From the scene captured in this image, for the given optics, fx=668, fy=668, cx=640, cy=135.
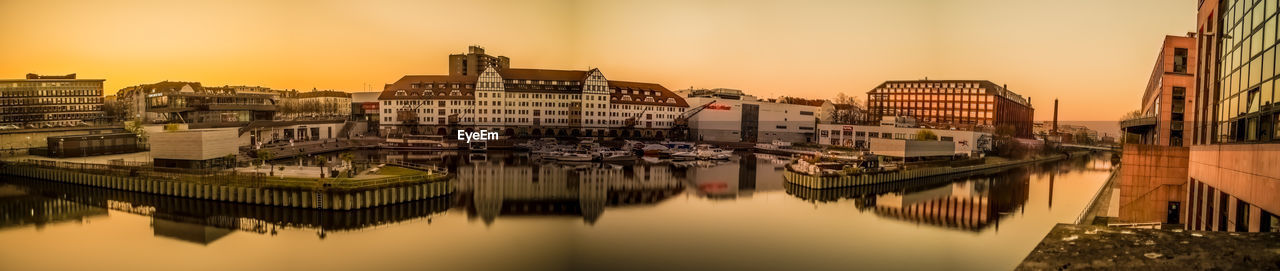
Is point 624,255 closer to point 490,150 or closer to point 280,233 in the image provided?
point 280,233

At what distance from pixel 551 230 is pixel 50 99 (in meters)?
39.2

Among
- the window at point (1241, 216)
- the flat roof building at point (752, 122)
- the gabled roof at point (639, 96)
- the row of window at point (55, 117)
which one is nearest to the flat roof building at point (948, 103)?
the flat roof building at point (752, 122)

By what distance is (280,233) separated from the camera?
11023 mm

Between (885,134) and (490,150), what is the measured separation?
62.8 ft

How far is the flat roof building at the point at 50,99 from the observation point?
1372 inches

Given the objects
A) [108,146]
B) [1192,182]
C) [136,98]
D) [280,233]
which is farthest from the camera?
[136,98]

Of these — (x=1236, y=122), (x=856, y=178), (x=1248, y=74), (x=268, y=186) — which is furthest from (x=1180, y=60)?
(x=268, y=186)

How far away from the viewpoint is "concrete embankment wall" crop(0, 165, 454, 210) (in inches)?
505

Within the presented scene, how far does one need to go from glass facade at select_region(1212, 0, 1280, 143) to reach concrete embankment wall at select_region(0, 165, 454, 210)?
507 inches

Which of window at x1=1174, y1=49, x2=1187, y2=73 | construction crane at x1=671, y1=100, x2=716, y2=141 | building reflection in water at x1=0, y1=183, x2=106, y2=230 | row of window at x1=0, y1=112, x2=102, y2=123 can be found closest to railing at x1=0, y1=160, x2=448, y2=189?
building reflection in water at x1=0, y1=183, x2=106, y2=230

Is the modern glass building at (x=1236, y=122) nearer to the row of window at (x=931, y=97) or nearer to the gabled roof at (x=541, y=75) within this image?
the gabled roof at (x=541, y=75)

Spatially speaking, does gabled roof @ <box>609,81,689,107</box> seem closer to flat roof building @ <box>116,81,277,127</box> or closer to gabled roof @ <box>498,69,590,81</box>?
gabled roof @ <box>498,69,590,81</box>

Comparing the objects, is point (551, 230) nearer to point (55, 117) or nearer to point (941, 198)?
point (941, 198)

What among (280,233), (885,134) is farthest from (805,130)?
(280,233)
